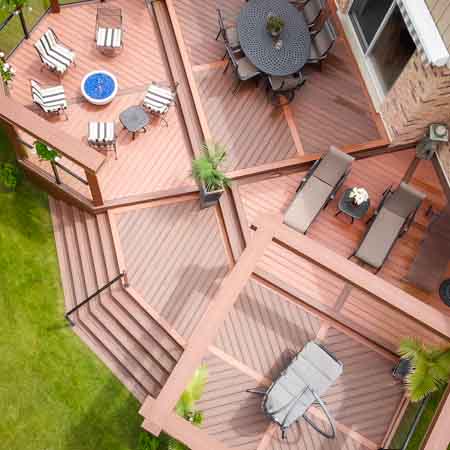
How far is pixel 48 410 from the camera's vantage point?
11.1 m

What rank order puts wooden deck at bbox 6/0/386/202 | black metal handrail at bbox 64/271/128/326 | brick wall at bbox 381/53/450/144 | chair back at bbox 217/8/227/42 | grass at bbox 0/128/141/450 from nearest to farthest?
brick wall at bbox 381/53/450/144
black metal handrail at bbox 64/271/128/326
grass at bbox 0/128/141/450
wooden deck at bbox 6/0/386/202
chair back at bbox 217/8/227/42

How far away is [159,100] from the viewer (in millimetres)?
12148

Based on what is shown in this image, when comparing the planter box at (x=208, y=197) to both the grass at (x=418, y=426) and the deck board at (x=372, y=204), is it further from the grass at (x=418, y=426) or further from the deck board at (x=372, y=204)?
the grass at (x=418, y=426)

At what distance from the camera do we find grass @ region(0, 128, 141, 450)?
11031mm

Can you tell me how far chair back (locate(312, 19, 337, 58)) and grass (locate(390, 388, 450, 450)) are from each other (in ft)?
25.7

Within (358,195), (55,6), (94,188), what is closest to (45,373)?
(94,188)

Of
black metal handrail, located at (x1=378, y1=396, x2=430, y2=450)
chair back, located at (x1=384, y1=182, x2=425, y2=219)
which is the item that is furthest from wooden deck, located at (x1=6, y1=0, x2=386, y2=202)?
black metal handrail, located at (x1=378, y1=396, x2=430, y2=450)

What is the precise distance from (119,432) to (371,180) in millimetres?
7750

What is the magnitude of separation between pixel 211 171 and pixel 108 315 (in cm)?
378

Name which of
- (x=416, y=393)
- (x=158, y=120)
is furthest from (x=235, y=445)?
(x=158, y=120)

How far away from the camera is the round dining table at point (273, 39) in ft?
39.5

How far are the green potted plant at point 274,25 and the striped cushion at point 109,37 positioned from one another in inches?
138

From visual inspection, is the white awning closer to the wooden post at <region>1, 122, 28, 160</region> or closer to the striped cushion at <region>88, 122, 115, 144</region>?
the striped cushion at <region>88, 122, 115, 144</region>

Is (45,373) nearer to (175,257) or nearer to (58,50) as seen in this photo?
(175,257)
